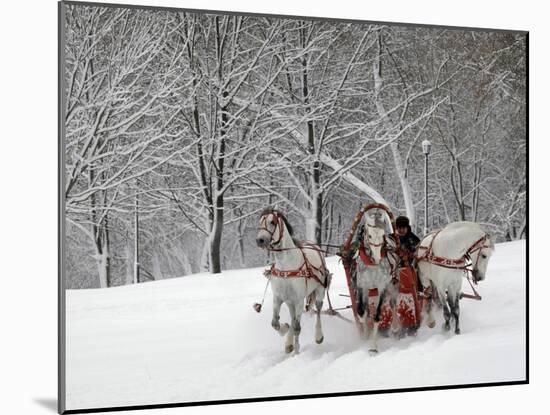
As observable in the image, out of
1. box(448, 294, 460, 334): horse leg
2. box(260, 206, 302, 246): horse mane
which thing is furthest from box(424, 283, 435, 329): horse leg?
box(260, 206, 302, 246): horse mane

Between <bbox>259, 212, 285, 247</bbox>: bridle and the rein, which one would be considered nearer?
<bbox>259, 212, 285, 247</bbox>: bridle

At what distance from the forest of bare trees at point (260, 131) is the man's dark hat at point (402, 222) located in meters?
0.07

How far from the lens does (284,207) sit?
6.59 metres

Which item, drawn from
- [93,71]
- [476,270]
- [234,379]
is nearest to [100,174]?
[93,71]

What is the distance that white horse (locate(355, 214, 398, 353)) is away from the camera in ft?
21.7

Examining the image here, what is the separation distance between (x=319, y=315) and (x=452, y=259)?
112 cm

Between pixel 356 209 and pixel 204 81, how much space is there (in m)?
1.44

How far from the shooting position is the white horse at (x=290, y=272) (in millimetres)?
6465

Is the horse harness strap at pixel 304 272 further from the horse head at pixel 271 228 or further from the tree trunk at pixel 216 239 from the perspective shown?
the tree trunk at pixel 216 239

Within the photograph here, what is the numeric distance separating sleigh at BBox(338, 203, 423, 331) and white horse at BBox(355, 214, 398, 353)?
0.03 metres

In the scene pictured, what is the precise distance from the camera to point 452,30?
7.16m

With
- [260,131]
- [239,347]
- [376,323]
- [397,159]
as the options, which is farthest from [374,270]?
[260,131]

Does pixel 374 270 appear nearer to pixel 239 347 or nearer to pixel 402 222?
pixel 402 222

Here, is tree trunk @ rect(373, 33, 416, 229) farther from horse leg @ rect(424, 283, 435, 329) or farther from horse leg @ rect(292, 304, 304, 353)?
horse leg @ rect(292, 304, 304, 353)
